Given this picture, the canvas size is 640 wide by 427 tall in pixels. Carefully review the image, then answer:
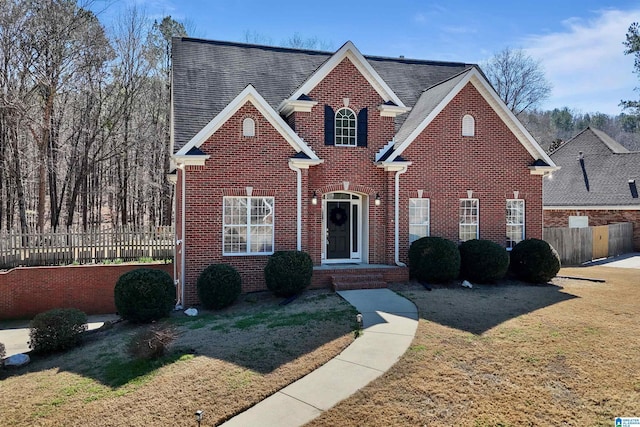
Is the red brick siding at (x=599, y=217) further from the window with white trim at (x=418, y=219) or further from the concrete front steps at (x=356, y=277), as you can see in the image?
the concrete front steps at (x=356, y=277)

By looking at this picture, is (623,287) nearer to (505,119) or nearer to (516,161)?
(516,161)

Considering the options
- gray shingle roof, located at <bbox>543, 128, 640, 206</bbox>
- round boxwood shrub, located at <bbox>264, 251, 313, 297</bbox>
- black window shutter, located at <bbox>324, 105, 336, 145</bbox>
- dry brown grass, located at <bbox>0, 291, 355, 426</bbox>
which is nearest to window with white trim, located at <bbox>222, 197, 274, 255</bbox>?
round boxwood shrub, located at <bbox>264, 251, 313, 297</bbox>

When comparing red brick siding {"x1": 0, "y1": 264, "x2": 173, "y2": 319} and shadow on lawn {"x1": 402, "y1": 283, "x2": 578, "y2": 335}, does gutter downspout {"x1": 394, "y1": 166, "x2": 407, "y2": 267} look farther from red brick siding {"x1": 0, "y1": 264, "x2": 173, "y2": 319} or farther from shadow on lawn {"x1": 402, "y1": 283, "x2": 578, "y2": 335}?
red brick siding {"x1": 0, "y1": 264, "x2": 173, "y2": 319}

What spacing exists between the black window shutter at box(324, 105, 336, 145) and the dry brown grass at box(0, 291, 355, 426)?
6.50 m

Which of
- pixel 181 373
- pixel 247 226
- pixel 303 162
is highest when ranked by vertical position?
pixel 303 162

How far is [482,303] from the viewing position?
11750 mm

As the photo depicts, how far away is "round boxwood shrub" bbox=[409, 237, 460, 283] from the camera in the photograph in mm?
13805

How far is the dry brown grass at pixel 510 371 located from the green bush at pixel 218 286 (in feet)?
17.0

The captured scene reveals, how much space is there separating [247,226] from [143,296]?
3889 mm

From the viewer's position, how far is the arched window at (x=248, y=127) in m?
13.8

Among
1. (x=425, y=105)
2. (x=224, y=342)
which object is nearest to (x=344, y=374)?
(x=224, y=342)

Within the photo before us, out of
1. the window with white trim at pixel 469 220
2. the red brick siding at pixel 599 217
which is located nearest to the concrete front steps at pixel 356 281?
the window with white trim at pixel 469 220

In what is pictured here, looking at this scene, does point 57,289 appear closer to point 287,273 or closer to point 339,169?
point 287,273

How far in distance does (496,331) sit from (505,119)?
374 inches
